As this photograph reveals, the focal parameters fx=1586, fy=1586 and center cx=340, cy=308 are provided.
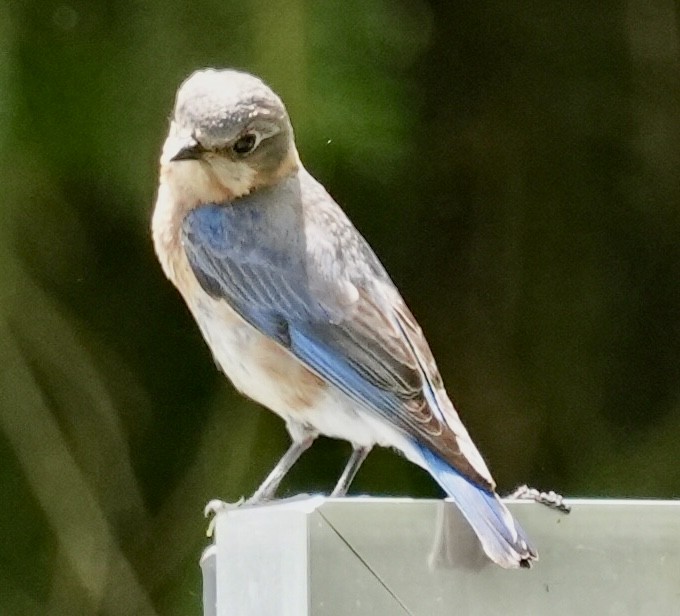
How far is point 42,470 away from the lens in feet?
8.52

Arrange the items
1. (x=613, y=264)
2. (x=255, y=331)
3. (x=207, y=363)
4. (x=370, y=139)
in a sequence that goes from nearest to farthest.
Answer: (x=255, y=331) < (x=370, y=139) < (x=207, y=363) < (x=613, y=264)

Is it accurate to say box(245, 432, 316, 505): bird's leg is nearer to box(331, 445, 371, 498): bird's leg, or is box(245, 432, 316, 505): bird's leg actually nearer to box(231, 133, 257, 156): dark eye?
box(331, 445, 371, 498): bird's leg

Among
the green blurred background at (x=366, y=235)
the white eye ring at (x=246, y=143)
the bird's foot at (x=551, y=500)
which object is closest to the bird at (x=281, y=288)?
the white eye ring at (x=246, y=143)

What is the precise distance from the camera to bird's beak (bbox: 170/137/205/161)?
6.14ft

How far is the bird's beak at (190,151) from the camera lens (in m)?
1.87

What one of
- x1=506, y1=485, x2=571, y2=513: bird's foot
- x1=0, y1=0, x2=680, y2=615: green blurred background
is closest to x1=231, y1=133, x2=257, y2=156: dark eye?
x1=0, y1=0, x2=680, y2=615: green blurred background

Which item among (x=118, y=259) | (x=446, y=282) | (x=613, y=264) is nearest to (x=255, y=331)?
(x=118, y=259)

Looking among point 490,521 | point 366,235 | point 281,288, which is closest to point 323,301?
point 281,288

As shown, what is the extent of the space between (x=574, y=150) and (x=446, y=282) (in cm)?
34

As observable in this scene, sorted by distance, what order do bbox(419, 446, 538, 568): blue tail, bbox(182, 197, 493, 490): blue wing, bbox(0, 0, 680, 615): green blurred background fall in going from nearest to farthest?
bbox(419, 446, 538, 568): blue tail, bbox(182, 197, 493, 490): blue wing, bbox(0, 0, 680, 615): green blurred background

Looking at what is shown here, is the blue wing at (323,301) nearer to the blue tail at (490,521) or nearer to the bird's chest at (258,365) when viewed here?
the bird's chest at (258,365)

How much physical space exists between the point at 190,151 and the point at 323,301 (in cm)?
24

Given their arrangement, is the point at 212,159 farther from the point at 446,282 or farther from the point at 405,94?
the point at 446,282

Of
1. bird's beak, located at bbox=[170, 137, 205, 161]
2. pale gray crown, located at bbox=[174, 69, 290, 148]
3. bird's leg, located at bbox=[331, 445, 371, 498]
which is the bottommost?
bird's leg, located at bbox=[331, 445, 371, 498]
